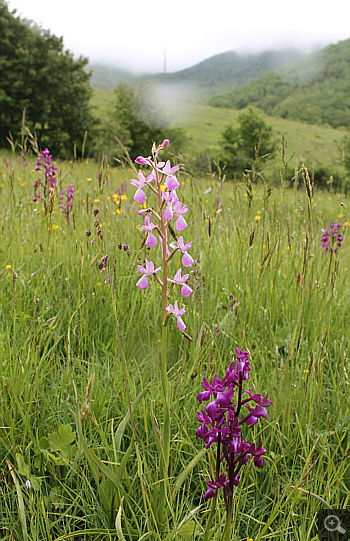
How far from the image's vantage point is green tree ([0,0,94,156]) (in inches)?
933

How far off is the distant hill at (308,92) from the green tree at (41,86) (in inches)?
1998

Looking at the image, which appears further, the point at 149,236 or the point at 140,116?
the point at 140,116

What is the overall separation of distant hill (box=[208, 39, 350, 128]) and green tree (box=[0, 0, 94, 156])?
50.8 meters

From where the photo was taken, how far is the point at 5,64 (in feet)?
76.8

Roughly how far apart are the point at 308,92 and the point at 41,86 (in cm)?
7516

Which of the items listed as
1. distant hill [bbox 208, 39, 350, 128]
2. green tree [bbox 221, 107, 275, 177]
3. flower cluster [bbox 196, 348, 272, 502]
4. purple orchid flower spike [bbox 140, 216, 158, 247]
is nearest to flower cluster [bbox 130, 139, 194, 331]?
purple orchid flower spike [bbox 140, 216, 158, 247]

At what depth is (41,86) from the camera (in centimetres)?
2523

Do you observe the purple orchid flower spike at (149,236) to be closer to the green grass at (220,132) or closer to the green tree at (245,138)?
the green tree at (245,138)

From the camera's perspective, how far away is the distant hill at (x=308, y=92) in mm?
65750

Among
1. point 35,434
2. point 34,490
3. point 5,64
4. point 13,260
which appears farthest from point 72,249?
point 5,64

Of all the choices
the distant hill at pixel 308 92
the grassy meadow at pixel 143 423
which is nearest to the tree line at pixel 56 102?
the grassy meadow at pixel 143 423

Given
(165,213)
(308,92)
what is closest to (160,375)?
(165,213)

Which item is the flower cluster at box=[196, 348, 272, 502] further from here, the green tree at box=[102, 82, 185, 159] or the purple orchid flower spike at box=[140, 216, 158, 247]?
the green tree at box=[102, 82, 185, 159]

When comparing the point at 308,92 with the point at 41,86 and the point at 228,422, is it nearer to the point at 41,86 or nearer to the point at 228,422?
the point at 41,86
